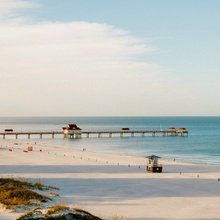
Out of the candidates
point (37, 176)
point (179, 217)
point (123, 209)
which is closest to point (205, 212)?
point (179, 217)

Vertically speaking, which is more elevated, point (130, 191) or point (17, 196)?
point (17, 196)

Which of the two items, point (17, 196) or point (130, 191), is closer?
point (17, 196)

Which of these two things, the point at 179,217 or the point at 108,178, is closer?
the point at 179,217

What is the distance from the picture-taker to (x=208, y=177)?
1558 inches

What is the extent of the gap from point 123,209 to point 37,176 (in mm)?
15263

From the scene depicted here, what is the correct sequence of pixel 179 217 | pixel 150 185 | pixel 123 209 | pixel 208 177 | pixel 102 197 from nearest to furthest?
pixel 179 217 → pixel 123 209 → pixel 102 197 → pixel 150 185 → pixel 208 177

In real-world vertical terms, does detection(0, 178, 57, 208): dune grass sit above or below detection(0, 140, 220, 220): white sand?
above

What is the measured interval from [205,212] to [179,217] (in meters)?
2.23

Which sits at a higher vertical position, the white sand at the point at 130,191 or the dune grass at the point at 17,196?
the dune grass at the point at 17,196

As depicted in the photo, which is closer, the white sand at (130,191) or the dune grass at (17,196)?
the dune grass at (17,196)

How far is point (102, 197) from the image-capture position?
26.5 meters

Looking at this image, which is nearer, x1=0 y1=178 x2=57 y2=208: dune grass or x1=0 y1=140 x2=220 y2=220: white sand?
x1=0 y1=178 x2=57 y2=208: dune grass

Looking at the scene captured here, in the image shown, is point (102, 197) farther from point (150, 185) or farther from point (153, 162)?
point (153, 162)

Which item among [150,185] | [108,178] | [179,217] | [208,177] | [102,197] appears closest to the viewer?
[179,217]
